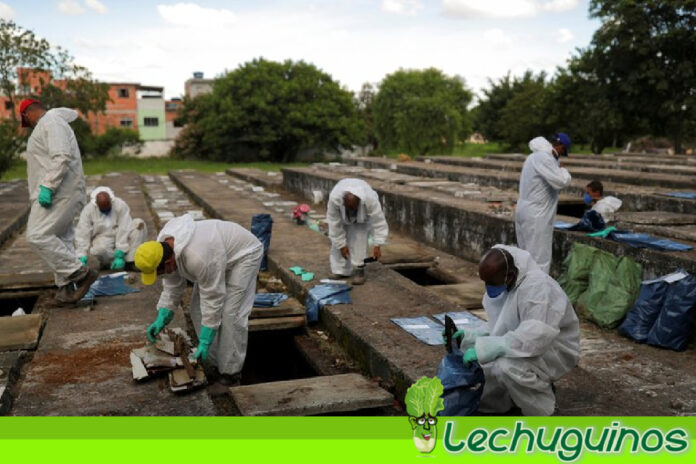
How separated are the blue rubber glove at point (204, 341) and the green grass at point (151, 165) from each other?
2402 cm

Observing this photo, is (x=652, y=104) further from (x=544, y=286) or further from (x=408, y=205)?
(x=544, y=286)

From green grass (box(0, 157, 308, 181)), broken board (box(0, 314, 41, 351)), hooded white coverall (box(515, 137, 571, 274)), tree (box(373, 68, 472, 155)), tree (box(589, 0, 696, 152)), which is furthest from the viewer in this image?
tree (box(373, 68, 472, 155))

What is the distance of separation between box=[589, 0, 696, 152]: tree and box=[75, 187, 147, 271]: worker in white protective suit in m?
20.4

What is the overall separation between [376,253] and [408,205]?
474 centimetres

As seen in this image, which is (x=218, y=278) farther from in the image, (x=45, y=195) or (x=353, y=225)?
(x=353, y=225)

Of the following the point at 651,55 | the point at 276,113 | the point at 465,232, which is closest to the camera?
the point at 465,232

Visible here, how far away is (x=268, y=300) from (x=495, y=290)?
9.88 ft

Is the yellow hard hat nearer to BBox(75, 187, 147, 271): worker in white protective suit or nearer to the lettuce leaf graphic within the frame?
the lettuce leaf graphic

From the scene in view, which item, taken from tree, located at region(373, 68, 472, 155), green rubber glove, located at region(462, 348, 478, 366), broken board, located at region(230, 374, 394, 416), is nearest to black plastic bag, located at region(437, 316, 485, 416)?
green rubber glove, located at region(462, 348, 478, 366)

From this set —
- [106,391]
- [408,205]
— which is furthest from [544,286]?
[408,205]

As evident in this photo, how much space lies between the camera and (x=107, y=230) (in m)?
7.28

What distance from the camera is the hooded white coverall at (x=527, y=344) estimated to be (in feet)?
11.0

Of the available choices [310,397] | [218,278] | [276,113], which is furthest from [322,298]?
[276,113]

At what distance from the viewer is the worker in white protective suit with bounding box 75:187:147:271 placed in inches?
281
